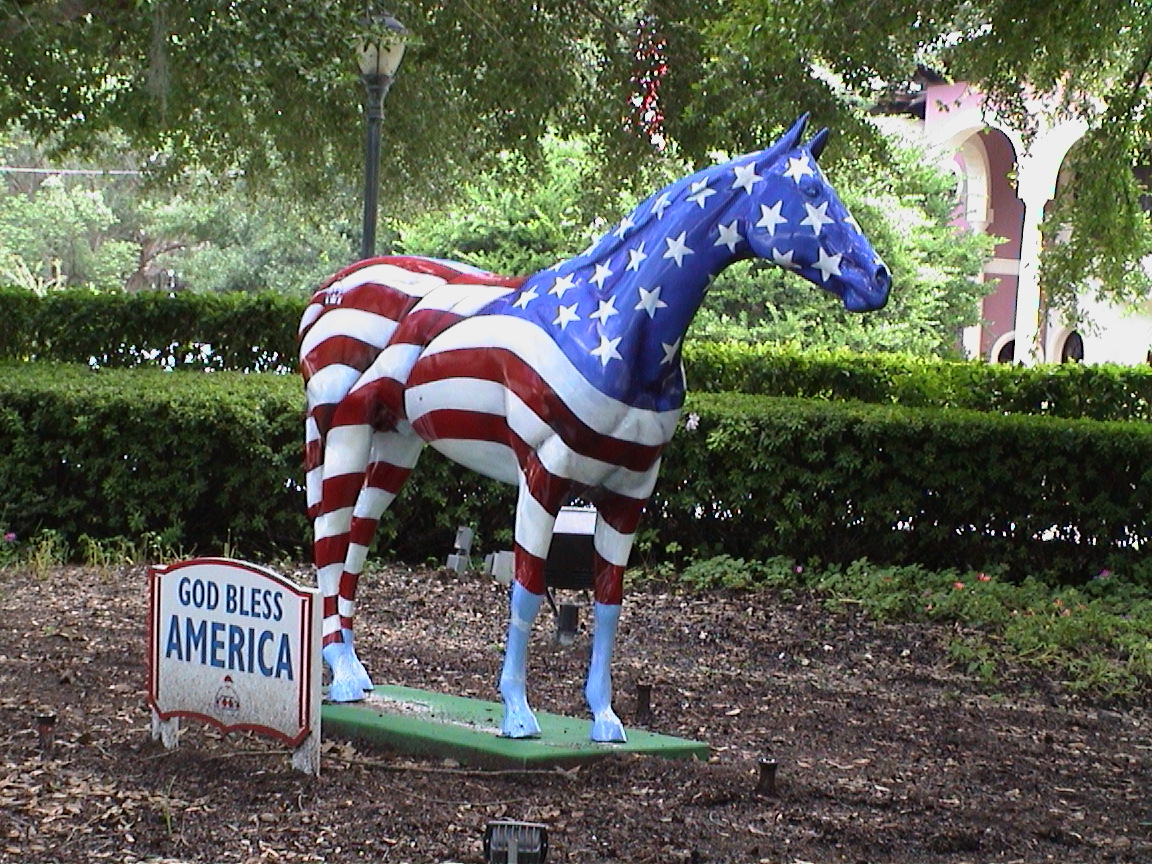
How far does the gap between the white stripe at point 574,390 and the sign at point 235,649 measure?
3.33 feet

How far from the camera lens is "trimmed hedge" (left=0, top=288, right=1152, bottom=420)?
497 inches

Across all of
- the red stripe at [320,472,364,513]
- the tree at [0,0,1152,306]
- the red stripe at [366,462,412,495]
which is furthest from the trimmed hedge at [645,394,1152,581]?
the red stripe at [320,472,364,513]

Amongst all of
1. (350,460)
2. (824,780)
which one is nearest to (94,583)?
(350,460)

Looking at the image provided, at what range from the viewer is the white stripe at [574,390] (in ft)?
17.1

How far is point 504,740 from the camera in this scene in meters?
5.49

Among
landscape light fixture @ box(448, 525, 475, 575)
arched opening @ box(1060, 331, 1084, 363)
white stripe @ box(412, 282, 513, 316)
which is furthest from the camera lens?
arched opening @ box(1060, 331, 1084, 363)

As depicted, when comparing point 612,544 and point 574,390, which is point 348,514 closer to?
point 612,544

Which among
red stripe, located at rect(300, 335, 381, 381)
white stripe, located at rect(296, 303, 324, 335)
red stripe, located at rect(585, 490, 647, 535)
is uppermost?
white stripe, located at rect(296, 303, 324, 335)

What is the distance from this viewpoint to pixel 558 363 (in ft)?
17.3

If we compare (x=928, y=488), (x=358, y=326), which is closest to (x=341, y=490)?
(x=358, y=326)

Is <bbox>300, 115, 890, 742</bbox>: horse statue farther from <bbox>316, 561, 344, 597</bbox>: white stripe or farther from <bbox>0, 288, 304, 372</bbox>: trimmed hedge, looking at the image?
<bbox>0, 288, 304, 372</bbox>: trimmed hedge

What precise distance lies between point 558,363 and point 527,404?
0.17 m

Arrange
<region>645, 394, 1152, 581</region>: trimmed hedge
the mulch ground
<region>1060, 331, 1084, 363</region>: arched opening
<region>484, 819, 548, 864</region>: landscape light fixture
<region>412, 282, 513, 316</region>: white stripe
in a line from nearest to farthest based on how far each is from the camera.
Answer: <region>484, 819, 548, 864</region>: landscape light fixture → the mulch ground → <region>412, 282, 513, 316</region>: white stripe → <region>645, 394, 1152, 581</region>: trimmed hedge → <region>1060, 331, 1084, 363</region>: arched opening

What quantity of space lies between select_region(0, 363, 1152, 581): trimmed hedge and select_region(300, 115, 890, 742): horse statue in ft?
12.3
